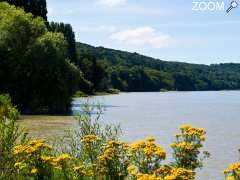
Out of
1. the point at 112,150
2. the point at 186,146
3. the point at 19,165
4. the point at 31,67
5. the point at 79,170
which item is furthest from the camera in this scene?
the point at 31,67

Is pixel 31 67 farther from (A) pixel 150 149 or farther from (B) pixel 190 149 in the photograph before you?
(A) pixel 150 149

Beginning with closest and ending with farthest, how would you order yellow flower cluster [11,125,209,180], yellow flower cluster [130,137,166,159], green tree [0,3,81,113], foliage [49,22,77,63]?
yellow flower cluster [130,137,166,159]
yellow flower cluster [11,125,209,180]
green tree [0,3,81,113]
foliage [49,22,77,63]

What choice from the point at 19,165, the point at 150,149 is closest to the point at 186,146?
the point at 150,149

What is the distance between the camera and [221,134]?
114 feet

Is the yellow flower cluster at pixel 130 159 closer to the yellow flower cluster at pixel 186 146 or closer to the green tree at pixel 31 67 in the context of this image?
the yellow flower cluster at pixel 186 146

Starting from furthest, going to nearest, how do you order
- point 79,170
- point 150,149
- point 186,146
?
point 79,170, point 186,146, point 150,149

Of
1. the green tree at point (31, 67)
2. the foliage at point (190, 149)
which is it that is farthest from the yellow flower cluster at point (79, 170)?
the green tree at point (31, 67)

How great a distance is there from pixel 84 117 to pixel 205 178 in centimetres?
806

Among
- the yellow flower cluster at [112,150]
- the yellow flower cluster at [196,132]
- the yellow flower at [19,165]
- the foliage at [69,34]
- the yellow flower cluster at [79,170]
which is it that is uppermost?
the foliage at [69,34]

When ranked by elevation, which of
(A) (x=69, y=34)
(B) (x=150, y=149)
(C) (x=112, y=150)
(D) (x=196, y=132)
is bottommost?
(C) (x=112, y=150)

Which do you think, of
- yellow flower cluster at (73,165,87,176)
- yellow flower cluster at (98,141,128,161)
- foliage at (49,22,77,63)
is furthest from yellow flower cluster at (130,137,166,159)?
foliage at (49,22,77,63)

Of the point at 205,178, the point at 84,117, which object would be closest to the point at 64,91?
the point at 205,178

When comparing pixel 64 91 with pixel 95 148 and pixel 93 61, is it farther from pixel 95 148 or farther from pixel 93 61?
pixel 93 61

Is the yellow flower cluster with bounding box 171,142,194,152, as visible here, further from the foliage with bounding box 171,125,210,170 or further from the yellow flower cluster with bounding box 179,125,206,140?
the yellow flower cluster with bounding box 179,125,206,140
